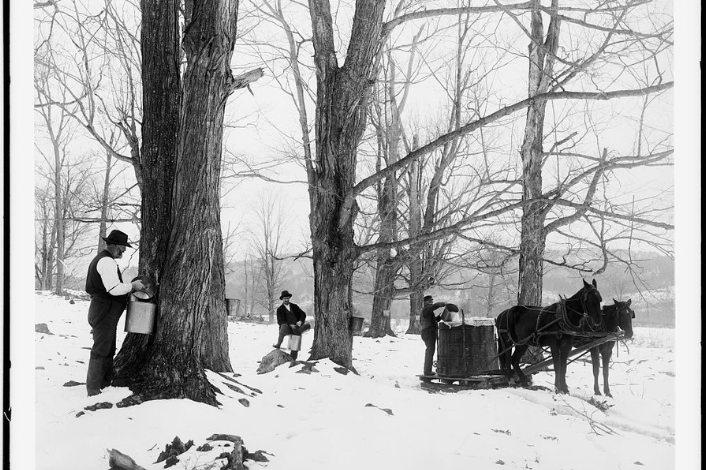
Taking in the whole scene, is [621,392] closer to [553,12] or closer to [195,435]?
[553,12]

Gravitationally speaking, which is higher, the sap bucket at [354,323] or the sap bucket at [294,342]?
the sap bucket at [354,323]

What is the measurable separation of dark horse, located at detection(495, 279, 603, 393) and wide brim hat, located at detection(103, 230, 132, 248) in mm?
5778

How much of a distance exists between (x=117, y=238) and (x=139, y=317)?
2.43ft

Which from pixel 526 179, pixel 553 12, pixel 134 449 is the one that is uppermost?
pixel 553 12

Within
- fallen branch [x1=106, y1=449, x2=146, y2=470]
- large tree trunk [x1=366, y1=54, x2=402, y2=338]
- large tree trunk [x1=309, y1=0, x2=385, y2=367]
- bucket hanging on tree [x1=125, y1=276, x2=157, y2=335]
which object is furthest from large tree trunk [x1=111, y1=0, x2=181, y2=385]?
large tree trunk [x1=366, y1=54, x2=402, y2=338]

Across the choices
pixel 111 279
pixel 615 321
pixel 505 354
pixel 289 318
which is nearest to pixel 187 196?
pixel 111 279

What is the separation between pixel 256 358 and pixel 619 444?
8435 millimetres

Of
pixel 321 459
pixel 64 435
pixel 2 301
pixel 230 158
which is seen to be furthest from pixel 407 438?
pixel 230 158

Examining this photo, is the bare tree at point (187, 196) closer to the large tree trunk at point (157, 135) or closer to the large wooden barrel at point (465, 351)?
the large tree trunk at point (157, 135)

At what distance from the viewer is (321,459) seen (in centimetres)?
443

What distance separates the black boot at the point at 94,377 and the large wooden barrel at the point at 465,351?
6.23m

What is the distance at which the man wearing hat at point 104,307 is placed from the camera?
5312 millimetres

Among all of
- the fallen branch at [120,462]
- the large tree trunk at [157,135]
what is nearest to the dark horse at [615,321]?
the large tree trunk at [157,135]

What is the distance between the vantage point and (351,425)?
547 cm
